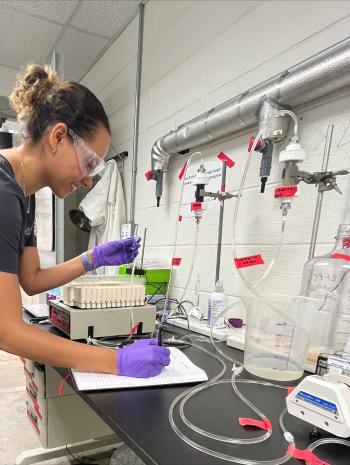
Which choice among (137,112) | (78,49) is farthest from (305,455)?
(78,49)

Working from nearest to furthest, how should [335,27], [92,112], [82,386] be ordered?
[82,386] → [92,112] → [335,27]

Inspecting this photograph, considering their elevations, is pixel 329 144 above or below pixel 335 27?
below

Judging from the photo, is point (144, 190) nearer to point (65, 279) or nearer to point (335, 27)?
point (65, 279)

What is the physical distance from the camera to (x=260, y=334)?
834 mm

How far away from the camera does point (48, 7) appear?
210 centimetres

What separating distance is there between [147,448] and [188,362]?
35cm

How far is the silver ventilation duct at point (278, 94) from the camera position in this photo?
3.09ft

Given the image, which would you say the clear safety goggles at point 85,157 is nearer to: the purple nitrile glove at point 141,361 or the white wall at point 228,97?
the purple nitrile glove at point 141,361

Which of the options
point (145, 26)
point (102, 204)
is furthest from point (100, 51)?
point (102, 204)

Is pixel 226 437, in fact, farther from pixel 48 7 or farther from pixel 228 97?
pixel 48 7

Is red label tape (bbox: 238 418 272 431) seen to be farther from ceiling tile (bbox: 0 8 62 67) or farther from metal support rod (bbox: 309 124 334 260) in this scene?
ceiling tile (bbox: 0 8 62 67)

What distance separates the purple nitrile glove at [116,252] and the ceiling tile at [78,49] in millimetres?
1969

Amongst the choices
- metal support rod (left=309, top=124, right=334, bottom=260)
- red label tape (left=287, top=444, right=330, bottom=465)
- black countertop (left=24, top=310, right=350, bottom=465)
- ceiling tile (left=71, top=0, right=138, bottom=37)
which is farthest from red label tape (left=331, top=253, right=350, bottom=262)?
ceiling tile (left=71, top=0, right=138, bottom=37)

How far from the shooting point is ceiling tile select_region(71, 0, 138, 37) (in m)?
2.07
